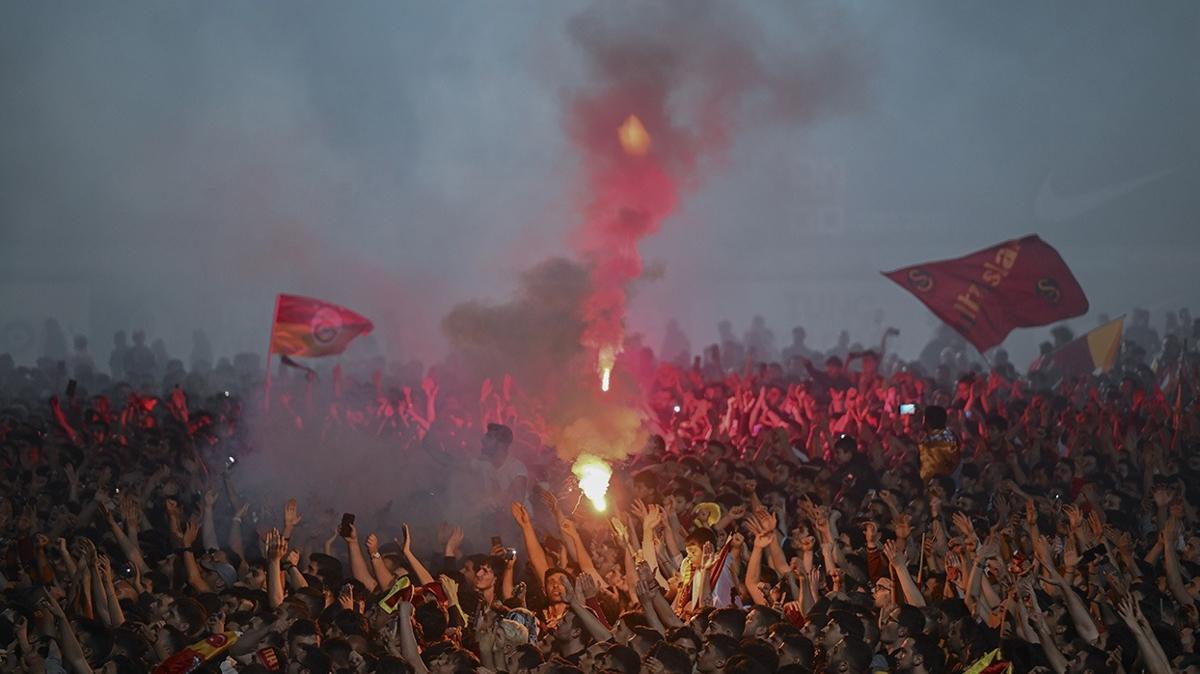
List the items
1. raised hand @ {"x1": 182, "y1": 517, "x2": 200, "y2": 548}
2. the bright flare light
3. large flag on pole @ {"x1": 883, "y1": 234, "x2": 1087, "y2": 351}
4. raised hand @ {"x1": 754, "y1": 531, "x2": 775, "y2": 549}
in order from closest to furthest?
raised hand @ {"x1": 754, "y1": 531, "x2": 775, "y2": 549} < raised hand @ {"x1": 182, "y1": 517, "x2": 200, "y2": 548} < the bright flare light < large flag on pole @ {"x1": 883, "y1": 234, "x2": 1087, "y2": 351}

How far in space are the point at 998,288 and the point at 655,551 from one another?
1155cm

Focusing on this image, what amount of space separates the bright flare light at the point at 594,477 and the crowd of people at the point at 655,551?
5.6 inches

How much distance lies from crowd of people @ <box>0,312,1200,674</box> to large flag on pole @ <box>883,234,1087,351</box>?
3.02 m

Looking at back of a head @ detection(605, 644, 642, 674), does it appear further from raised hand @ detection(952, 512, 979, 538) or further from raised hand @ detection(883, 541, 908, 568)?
raised hand @ detection(952, 512, 979, 538)

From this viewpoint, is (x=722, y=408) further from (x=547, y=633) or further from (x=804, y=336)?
(x=804, y=336)

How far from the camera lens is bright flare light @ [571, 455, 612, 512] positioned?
9609mm

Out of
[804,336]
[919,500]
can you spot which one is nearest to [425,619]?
[919,500]

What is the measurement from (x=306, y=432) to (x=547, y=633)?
7562 mm

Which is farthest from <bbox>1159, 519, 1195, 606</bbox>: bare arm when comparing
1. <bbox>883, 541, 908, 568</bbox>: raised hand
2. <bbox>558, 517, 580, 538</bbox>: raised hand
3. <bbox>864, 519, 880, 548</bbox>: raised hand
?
<bbox>558, 517, 580, 538</bbox>: raised hand

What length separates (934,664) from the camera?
5.49m

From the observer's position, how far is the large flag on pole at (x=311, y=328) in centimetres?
1814

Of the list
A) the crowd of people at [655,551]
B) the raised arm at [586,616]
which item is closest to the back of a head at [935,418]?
the crowd of people at [655,551]

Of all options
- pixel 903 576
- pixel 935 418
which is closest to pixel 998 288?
pixel 935 418

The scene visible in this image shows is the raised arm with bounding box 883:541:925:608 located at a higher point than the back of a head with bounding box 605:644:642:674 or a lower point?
higher
